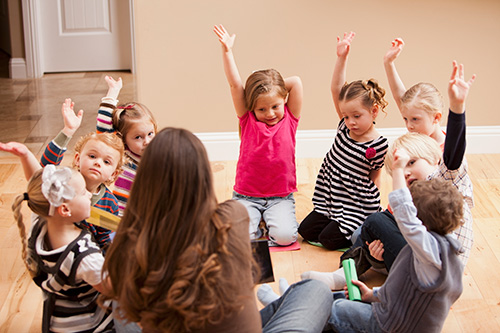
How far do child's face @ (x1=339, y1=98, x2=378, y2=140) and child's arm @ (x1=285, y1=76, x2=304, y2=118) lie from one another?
0.62ft

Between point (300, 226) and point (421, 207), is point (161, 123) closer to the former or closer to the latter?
point (300, 226)

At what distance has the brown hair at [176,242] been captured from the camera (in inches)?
53.1

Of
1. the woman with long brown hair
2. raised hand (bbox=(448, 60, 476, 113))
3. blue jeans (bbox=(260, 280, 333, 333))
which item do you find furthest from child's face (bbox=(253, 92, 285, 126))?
the woman with long brown hair

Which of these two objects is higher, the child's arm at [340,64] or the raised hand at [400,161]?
the child's arm at [340,64]

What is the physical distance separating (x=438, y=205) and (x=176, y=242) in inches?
27.4

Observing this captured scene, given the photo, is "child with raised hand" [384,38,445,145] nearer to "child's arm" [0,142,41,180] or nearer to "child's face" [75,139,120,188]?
"child's face" [75,139,120,188]

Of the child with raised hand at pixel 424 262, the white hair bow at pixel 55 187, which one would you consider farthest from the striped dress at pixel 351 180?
the white hair bow at pixel 55 187

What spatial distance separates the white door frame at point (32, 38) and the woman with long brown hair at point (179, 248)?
3.61 meters

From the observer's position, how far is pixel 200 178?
1364 millimetres

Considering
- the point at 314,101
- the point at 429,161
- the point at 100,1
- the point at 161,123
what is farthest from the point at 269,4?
the point at 100,1

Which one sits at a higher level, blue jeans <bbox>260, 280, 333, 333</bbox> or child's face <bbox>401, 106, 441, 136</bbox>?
child's face <bbox>401, 106, 441, 136</bbox>

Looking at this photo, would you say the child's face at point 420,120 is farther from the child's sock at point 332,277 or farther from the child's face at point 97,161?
the child's face at point 97,161

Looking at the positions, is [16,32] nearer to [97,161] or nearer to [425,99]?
[97,161]

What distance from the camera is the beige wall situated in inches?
123
